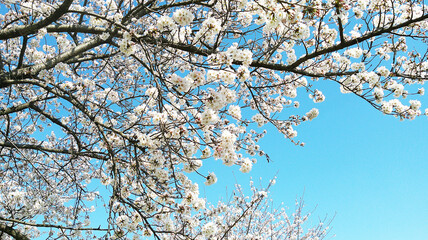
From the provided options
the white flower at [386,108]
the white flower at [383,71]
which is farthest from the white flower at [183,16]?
the white flower at [386,108]

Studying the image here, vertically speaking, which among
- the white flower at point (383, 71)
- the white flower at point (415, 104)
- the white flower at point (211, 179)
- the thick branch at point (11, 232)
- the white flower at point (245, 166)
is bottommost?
the thick branch at point (11, 232)

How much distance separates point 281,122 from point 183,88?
2.79 metres

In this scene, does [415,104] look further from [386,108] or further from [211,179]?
[211,179]

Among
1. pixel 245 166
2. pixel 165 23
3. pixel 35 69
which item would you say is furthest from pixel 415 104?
pixel 35 69

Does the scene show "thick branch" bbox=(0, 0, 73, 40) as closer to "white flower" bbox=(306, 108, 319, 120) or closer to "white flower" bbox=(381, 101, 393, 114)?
"white flower" bbox=(306, 108, 319, 120)

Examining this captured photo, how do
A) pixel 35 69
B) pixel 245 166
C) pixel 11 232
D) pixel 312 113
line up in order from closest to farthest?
1. pixel 245 166
2. pixel 11 232
3. pixel 35 69
4. pixel 312 113

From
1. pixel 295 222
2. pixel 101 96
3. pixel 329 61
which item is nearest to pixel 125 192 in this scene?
pixel 101 96

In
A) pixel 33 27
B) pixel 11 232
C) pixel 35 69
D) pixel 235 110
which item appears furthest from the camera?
pixel 35 69

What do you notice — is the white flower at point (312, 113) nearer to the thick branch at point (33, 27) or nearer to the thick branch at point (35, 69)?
the thick branch at point (35, 69)

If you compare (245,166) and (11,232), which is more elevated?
(245,166)

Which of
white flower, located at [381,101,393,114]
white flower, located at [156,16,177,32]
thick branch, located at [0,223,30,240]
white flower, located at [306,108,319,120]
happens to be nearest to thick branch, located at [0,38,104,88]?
thick branch, located at [0,223,30,240]

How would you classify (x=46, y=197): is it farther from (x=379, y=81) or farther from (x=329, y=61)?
(x=379, y=81)

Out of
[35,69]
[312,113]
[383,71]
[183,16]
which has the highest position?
[383,71]

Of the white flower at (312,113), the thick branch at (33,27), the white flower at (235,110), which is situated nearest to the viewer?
the white flower at (235,110)
